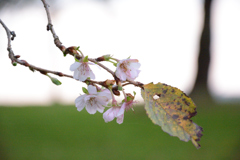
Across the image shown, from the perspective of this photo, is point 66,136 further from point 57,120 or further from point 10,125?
point 10,125

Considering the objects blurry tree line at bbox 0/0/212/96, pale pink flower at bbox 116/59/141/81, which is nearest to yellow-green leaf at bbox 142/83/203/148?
pale pink flower at bbox 116/59/141/81

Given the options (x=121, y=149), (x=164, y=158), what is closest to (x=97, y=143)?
(x=121, y=149)

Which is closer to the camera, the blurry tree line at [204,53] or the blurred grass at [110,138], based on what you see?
the blurred grass at [110,138]

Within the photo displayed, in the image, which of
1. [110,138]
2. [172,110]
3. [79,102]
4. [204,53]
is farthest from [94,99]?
[204,53]

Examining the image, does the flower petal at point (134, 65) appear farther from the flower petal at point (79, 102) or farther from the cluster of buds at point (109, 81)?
the flower petal at point (79, 102)

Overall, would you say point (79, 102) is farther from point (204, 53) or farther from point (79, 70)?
point (204, 53)

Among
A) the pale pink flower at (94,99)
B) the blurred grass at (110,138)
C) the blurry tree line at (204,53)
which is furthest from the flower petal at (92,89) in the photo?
the blurry tree line at (204,53)

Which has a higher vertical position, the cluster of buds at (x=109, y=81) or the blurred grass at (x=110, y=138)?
the blurred grass at (x=110, y=138)

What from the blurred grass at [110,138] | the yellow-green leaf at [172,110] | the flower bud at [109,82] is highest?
the blurred grass at [110,138]
